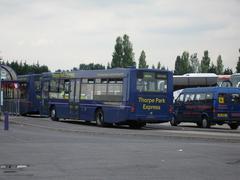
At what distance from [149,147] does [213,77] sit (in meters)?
39.3

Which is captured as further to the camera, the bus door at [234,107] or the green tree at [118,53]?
the green tree at [118,53]

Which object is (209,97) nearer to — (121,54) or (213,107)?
(213,107)

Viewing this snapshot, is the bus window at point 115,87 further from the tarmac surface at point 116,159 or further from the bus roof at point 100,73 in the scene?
the tarmac surface at point 116,159

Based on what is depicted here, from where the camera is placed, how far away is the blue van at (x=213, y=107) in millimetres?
33094

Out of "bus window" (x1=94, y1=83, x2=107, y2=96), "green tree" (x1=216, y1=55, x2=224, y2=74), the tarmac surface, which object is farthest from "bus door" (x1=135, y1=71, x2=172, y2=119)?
"green tree" (x1=216, y1=55, x2=224, y2=74)

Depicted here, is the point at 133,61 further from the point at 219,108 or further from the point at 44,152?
the point at 44,152

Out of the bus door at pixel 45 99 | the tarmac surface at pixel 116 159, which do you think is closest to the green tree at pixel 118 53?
the bus door at pixel 45 99

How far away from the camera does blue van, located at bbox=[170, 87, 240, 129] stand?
33094 millimetres

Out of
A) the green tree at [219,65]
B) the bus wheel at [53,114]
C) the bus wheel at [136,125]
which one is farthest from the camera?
the green tree at [219,65]

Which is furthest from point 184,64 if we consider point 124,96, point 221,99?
point 124,96

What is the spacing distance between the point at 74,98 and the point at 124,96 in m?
5.25

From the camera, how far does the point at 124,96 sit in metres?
30.3

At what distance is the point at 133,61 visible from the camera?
359 ft

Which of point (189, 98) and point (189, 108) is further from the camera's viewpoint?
point (189, 98)
